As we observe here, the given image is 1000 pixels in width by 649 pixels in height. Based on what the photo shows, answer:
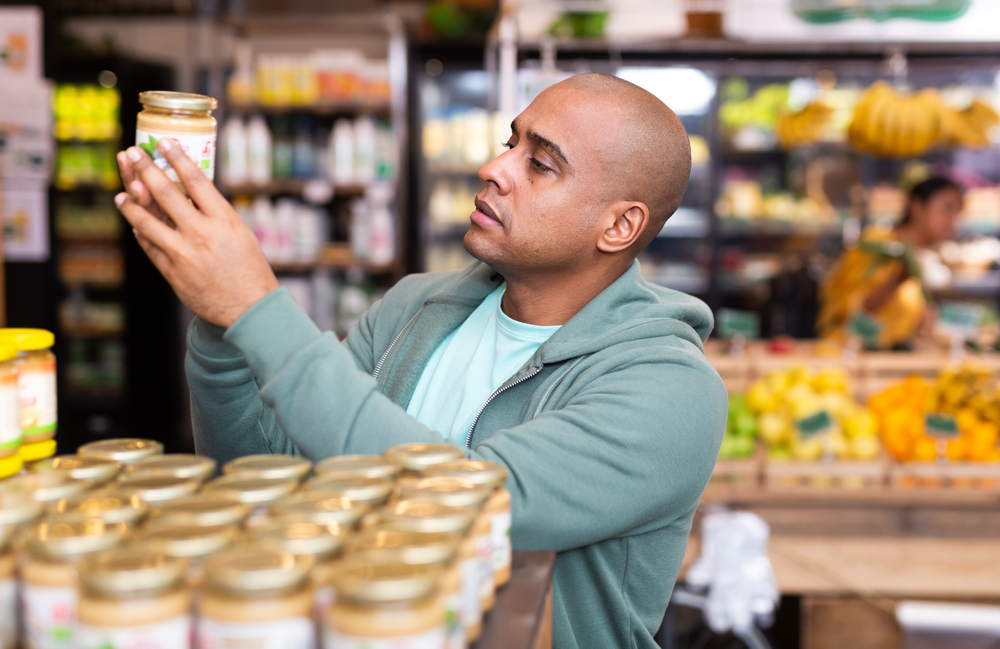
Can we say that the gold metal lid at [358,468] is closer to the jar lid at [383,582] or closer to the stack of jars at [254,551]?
the stack of jars at [254,551]

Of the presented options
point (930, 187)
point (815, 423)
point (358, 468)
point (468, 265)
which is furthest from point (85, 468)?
point (930, 187)

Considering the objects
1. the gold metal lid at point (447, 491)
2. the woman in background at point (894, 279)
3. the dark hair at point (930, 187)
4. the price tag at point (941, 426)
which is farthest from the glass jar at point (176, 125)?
the dark hair at point (930, 187)

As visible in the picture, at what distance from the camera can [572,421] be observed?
1.25 meters

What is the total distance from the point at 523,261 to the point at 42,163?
3.92 meters

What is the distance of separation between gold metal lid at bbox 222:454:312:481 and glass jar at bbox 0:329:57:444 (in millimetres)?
444

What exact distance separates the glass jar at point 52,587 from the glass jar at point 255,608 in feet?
0.45

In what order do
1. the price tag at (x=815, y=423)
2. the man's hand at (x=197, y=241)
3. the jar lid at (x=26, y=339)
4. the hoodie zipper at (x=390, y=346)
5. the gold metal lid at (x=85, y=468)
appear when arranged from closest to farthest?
the gold metal lid at (x=85, y=468), the man's hand at (x=197, y=241), the jar lid at (x=26, y=339), the hoodie zipper at (x=390, y=346), the price tag at (x=815, y=423)

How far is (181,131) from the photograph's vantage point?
119cm

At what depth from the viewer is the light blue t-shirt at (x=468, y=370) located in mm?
1585

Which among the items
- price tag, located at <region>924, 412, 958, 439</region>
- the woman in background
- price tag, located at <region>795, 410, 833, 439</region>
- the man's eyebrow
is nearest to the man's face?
the man's eyebrow

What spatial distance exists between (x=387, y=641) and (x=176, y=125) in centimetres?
82

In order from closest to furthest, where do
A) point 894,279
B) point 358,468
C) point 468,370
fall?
point 358,468
point 468,370
point 894,279

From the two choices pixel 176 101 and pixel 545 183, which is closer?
pixel 176 101

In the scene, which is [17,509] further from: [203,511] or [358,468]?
[358,468]
